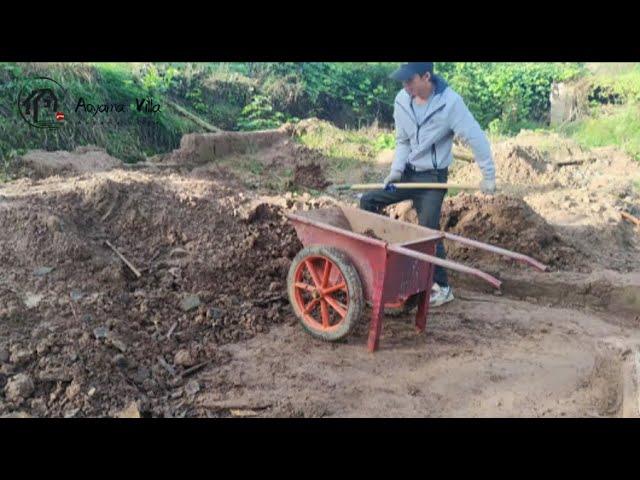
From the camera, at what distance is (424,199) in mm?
5770

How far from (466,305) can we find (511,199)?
67.2 inches

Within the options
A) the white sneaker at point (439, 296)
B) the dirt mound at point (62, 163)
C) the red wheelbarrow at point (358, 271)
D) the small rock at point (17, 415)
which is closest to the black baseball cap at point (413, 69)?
the red wheelbarrow at point (358, 271)

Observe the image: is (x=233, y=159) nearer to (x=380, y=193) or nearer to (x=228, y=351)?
(x=380, y=193)

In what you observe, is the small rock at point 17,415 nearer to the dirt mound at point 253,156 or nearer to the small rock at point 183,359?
the small rock at point 183,359

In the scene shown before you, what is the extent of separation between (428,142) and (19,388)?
3668mm

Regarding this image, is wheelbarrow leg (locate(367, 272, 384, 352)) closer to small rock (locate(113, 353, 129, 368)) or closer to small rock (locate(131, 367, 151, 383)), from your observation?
small rock (locate(131, 367, 151, 383))

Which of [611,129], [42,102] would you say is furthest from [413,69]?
[611,129]

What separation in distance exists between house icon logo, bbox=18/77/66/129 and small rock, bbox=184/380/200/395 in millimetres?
6732

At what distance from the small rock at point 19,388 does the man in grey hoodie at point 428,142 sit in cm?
317

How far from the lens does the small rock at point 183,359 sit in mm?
4770

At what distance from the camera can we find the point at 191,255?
621 centimetres

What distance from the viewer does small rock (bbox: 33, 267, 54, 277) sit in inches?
215

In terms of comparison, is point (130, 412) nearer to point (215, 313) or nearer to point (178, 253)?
point (215, 313)

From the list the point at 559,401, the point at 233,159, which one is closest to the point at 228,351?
the point at 559,401
